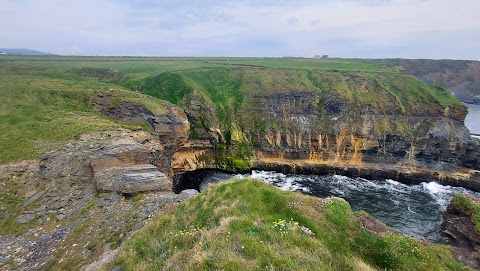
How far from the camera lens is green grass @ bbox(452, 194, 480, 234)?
26.5 metres

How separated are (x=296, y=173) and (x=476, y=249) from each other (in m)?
37.0

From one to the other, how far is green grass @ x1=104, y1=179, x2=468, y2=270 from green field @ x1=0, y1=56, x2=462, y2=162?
20.4 m


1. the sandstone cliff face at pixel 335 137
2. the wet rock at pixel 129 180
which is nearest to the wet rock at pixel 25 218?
the wet rock at pixel 129 180

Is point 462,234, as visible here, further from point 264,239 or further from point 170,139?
point 170,139

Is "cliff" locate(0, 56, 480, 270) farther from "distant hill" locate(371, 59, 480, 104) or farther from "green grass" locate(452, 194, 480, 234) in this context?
"distant hill" locate(371, 59, 480, 104)

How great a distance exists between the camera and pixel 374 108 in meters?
68.3

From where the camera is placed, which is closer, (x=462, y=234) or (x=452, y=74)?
(x=462, y=234)

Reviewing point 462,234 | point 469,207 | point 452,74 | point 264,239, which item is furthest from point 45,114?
point 452,74

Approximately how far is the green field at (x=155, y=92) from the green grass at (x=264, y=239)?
20.4 metres

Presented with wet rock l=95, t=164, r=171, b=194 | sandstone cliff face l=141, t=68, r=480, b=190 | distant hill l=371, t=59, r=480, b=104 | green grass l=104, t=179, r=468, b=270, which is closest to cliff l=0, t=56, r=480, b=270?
wet rock l=95, t=164, r=171, b=194

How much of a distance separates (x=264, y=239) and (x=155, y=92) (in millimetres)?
58230

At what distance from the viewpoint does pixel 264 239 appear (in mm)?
13328

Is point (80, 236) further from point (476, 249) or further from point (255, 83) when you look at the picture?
point (255, 83)

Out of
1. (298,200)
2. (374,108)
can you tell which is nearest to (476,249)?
(298,200)
